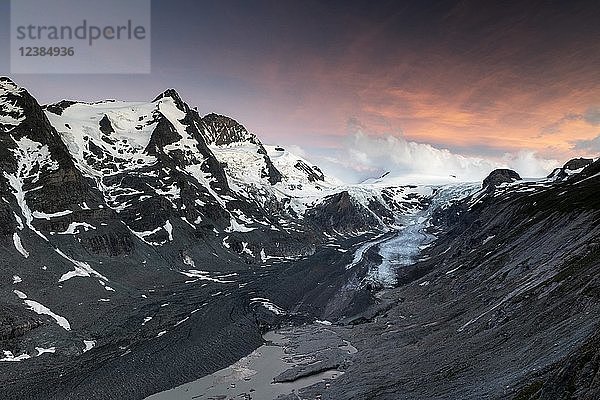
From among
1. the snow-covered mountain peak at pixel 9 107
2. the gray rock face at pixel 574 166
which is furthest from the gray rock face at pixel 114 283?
the gray rock face at pixel 574 166

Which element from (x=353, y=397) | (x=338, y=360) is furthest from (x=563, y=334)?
(x=338, y=360)

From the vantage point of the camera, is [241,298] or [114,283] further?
[114,283]

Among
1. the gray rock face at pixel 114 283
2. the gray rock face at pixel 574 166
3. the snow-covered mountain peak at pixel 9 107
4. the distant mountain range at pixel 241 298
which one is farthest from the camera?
the gray rock face at pixel 574 166

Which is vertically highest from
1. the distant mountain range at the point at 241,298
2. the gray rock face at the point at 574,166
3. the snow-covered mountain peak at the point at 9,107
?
the snow-covered mountain peak at the point at 9,107

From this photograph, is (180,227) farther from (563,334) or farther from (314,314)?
(563,334)

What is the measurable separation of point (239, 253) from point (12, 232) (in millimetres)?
94922

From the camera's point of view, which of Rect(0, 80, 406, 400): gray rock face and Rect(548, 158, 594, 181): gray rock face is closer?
Rect(0, 80, 406, 400): gray rock face

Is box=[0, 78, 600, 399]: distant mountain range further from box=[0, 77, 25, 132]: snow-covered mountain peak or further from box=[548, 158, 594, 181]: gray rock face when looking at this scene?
box=[548, 158, 594, 181]: gray rock face

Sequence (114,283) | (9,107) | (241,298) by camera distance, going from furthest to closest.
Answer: (9,107)
(114,283)
(241,298)

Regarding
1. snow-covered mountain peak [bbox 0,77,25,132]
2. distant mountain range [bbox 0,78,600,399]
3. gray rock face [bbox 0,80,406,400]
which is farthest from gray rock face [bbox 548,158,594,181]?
snow-covered mountain peak [bbox 0,77,25,132]

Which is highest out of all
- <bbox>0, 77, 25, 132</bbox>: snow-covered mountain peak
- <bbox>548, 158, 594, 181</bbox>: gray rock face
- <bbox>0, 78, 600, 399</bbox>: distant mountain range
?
<bbox>0, 77, 25, 132</bbox>: snow-covered mountain peak

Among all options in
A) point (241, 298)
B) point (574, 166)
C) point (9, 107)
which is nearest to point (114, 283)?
point (241, 298)

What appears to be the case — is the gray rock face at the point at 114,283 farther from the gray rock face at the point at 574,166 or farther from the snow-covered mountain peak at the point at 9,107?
the gray rock face at the point at 574,166

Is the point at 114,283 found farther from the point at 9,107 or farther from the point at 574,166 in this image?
the point at 574,166
